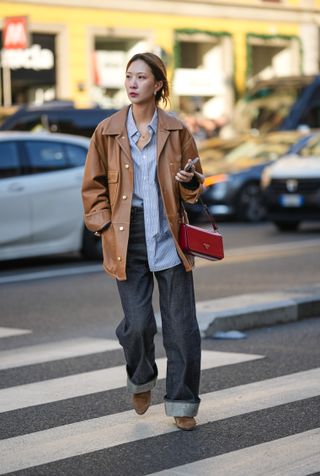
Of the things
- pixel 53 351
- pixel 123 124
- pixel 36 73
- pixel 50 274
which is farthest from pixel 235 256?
pixel 36 73

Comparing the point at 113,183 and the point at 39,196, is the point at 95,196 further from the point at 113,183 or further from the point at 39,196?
the point at 39,196

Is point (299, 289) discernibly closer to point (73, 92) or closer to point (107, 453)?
point (107, 453)

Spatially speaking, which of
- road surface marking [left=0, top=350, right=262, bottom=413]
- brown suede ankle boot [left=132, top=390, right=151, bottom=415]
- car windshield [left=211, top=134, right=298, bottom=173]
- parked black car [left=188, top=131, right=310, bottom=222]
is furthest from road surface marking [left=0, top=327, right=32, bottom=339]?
car windshield [left=211, top=134, right=298, bottom=173]

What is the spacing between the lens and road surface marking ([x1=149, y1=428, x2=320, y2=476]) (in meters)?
5.33

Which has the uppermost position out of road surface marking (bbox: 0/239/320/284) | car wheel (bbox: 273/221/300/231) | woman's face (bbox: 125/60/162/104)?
woman's face (bbox: 125/60/162/104)

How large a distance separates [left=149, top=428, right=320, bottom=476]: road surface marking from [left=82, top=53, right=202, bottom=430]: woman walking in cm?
52

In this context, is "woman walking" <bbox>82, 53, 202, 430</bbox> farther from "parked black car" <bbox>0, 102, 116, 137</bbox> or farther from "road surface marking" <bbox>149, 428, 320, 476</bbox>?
"parked black car" <bbox>0, 102, 116, 137</bbox>

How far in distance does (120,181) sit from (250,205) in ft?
51.3

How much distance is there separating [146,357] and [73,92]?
28.1 meters

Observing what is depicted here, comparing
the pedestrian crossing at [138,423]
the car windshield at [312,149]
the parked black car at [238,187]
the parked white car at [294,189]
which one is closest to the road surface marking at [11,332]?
the pedestrian crossing at [138,423]

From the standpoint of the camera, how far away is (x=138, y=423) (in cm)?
626

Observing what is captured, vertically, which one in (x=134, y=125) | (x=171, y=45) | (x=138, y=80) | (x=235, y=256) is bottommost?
(x=235, y=256)

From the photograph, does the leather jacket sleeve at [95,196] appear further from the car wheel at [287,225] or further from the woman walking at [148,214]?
the car wheel at [287,225]

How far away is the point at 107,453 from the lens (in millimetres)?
5680
